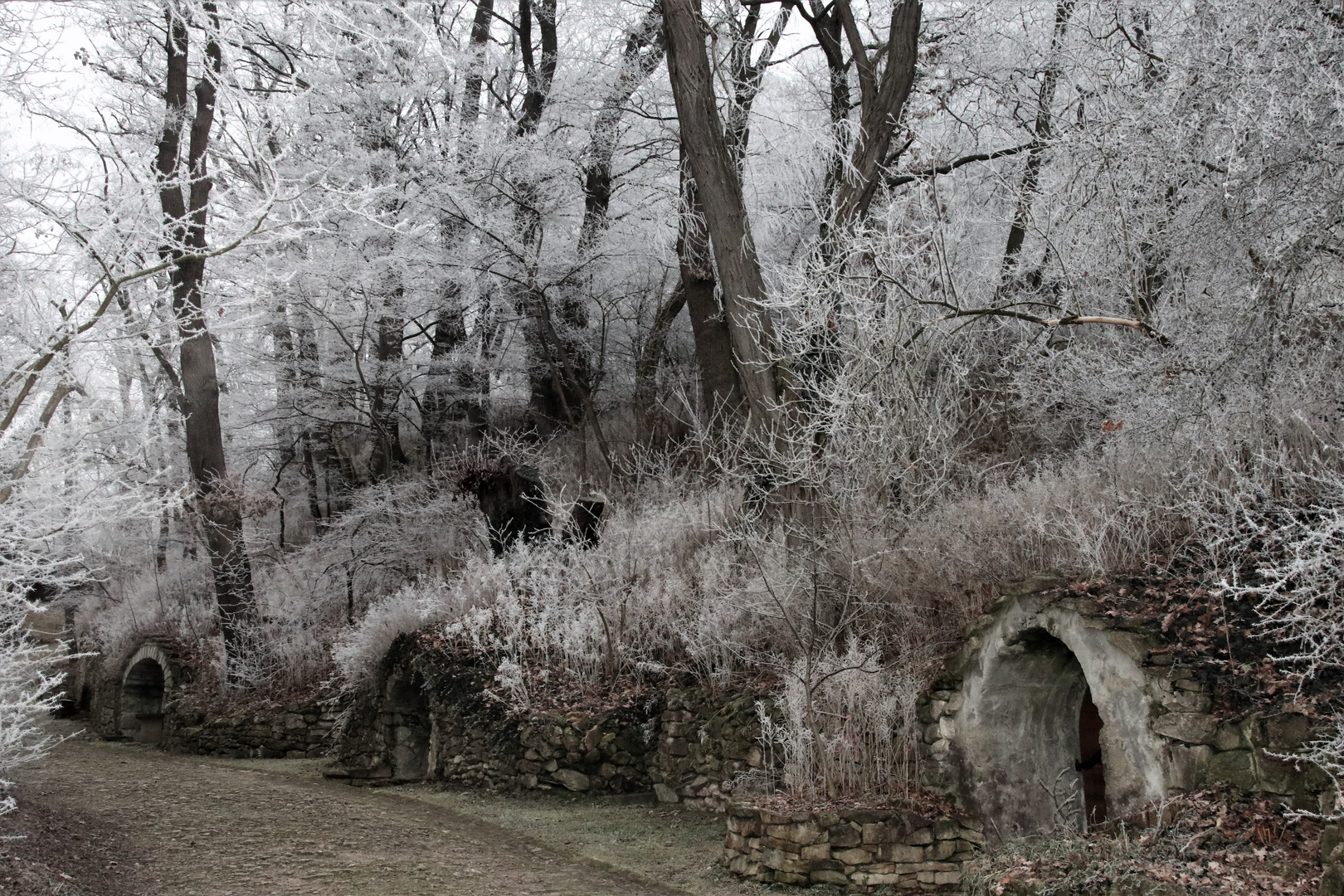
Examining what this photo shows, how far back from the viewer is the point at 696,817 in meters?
8.31

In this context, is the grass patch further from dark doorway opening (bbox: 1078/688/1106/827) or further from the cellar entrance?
dark doorway opening (bbox: 1078/688/1106/827)

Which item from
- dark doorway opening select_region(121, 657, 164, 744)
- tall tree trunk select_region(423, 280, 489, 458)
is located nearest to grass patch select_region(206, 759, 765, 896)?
tall tree trunk select_region(423, 280, 489, 458)

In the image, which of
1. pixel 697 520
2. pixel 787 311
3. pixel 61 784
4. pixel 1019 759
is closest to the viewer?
pixel 1019 759

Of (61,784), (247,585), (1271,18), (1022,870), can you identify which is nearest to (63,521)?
(61,784)

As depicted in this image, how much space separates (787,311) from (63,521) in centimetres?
815

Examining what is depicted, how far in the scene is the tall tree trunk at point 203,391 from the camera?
13.2m

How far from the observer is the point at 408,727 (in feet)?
36.4

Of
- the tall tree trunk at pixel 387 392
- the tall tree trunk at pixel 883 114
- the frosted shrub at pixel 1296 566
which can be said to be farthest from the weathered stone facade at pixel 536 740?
the tall tree trunk at pixel 387 392

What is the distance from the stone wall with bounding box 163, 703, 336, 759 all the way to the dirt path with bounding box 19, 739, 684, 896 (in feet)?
8.03

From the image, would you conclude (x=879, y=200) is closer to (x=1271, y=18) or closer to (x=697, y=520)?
(x=697, y=520)

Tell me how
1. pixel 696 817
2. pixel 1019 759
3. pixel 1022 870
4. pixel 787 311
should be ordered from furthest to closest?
pixel 787 311 → pixel 696 817 → pixel 1019 759 → pixel 1022 870

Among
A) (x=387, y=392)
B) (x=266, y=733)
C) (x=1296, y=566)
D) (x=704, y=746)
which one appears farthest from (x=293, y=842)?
(x=387, y=392)

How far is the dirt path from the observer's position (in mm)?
6531

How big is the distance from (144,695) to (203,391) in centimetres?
570
